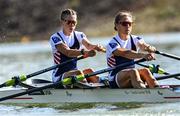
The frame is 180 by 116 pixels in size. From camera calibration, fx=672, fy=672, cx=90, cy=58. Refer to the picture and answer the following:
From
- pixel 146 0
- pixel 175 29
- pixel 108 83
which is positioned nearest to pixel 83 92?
pixel 108 83

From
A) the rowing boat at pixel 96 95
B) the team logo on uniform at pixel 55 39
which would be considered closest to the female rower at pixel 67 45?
the team logo on uniform at pixel 55 39

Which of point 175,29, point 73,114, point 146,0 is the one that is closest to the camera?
point 73,114

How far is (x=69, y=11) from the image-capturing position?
45.0 feet

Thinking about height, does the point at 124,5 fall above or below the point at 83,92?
above

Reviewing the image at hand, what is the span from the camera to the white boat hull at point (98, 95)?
506 inches

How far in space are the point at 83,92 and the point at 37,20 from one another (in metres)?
47.4

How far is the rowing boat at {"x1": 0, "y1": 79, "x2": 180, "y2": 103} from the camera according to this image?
12.9 meters

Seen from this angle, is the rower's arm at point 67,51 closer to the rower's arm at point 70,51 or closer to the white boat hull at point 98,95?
the rower's arm at point 70,51

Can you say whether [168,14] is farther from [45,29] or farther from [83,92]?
[83,92]

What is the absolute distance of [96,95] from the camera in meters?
13.4

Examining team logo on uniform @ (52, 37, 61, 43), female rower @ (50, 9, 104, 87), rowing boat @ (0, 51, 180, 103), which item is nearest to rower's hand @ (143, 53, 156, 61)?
rowing boat @ (0, 51, 180, 103)

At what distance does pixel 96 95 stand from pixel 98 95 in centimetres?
4

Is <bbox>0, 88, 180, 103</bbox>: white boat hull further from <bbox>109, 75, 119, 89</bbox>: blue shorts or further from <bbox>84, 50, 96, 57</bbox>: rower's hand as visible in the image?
<bbox>84, 50, 96, 57</bbox>: rower's hand

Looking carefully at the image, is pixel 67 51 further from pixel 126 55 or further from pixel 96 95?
pixel 126 55
